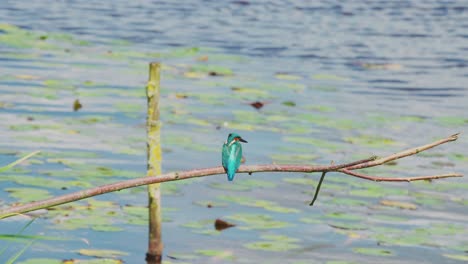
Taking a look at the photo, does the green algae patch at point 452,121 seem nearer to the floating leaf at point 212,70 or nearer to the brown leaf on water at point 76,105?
the floating leaf at point 212,70

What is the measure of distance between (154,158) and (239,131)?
185 inches

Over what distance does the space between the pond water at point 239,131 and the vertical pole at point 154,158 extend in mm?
119

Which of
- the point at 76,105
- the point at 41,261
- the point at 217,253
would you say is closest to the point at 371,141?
the point at 76,105

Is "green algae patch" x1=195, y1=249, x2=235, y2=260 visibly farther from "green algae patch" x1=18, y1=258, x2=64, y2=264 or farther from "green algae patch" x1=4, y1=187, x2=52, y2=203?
"green algae patch" x1=4, y1=187, x2=52, y2=203

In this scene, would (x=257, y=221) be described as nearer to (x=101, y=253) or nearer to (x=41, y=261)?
(x=101, y=253)

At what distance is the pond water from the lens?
8.43 meters

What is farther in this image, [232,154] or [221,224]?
[221,224]

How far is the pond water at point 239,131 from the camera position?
27.7 feet

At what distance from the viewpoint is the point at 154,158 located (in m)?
7.61

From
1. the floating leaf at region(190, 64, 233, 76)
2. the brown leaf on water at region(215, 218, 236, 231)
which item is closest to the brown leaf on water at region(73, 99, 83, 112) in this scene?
the floating leaf at region(190, 64, 233, 76)

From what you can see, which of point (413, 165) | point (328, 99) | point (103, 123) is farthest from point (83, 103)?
point (413, 165)

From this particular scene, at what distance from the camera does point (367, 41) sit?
22609 mm

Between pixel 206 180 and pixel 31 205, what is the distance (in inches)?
270

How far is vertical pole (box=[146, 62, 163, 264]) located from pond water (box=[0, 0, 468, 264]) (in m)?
0.12
